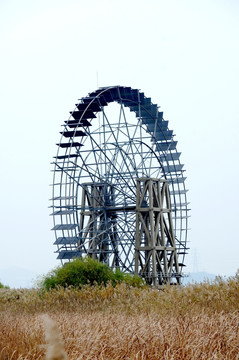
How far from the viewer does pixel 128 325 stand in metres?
8.53

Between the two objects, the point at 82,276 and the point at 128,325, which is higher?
the point at 128,325

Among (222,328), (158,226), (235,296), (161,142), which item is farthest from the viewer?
(161,142)

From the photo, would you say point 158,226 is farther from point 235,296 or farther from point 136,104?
point 235,296

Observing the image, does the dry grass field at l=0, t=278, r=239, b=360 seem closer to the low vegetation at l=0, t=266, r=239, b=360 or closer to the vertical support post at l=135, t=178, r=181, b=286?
the low vegetation at l=0, t=266, r=239, b=360

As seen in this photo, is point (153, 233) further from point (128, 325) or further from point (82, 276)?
point (128, 325)

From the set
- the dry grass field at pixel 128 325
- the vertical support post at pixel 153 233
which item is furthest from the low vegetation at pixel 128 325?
the vertical support post at pixel 153 233

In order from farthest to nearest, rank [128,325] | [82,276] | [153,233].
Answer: [153,233]
[82,276]
[128,325]

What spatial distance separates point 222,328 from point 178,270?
32287 millimetres

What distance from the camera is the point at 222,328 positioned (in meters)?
7.63

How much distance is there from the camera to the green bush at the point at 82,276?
25391 mm

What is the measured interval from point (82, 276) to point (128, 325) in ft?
57.1

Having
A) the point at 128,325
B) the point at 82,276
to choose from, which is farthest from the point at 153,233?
the point at 128,325

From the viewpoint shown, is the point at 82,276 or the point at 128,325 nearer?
the point at 128,325

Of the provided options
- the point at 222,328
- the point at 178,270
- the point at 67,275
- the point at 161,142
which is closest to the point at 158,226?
the point at 178,270
